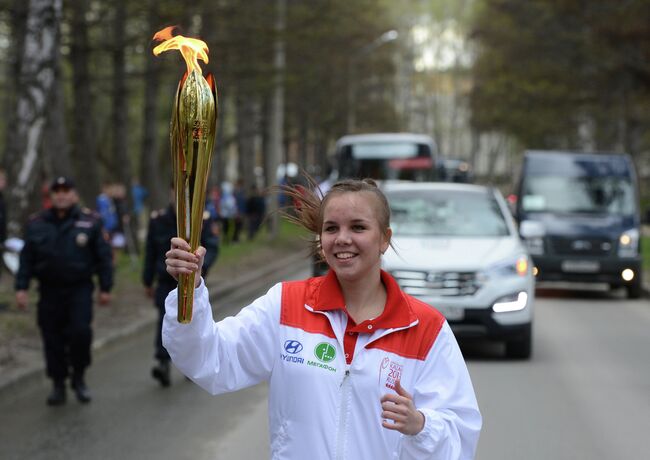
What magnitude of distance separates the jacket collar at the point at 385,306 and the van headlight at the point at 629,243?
15.2 m

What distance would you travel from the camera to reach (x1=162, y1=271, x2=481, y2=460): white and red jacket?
329 cm

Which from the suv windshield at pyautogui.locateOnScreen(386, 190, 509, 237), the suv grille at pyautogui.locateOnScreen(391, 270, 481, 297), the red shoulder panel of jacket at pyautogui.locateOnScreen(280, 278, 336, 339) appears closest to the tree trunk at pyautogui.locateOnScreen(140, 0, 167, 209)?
the suv windshield at pyautogui.locateOnScreen(386, 190, 509, 237)

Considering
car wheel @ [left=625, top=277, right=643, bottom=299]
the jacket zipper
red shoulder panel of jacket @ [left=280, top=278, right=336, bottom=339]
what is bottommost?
car wheel @ [left=625, top=277, right=643, bottom=299]

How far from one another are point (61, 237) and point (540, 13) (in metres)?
35.4

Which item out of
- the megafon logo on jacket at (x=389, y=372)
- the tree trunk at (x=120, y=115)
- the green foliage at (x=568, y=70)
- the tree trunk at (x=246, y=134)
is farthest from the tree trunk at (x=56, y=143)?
the megafon logo on jacket at (x=389, y=372)

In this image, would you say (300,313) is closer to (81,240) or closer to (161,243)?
(81,240)

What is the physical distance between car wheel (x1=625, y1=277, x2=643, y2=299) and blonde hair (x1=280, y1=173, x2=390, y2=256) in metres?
15.3

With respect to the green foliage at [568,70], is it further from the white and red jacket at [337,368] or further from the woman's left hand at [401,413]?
the woman's left hand at [401,413]

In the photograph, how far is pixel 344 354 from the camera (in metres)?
3.35

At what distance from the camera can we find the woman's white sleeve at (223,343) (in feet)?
10.7

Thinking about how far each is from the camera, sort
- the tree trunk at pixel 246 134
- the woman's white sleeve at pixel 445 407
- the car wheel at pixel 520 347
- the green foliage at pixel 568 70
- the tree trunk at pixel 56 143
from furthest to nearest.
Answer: the tree trunk at pixel 246 134 → the green foliage at pixel 568 70 → the tree trunk at pixel 56 143 → the car wheel at pixel 520 347 → the woman's white sleeve at pixel 445 407

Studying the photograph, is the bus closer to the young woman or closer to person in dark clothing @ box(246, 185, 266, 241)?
person in dark clothing @ box(246, 185, 266, 241)

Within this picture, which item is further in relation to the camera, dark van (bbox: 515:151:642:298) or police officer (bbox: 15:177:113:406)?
dark van (bbox: 515:151:642:298)

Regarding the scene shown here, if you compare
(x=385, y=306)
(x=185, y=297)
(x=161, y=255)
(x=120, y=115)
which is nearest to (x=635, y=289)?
(x=161, y=255)
